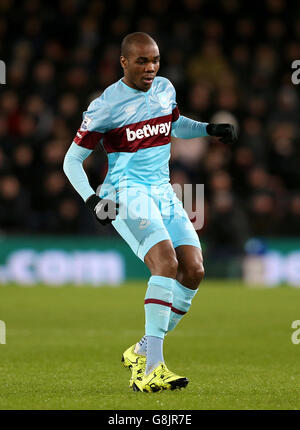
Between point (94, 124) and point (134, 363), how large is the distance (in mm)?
1611

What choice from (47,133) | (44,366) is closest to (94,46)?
(47,133)

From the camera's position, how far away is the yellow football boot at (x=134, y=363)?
566 cm

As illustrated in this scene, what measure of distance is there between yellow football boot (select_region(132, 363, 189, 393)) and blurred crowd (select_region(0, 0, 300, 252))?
9101 millimetres

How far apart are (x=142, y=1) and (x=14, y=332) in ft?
37.9

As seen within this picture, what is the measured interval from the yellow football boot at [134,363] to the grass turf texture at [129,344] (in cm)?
11

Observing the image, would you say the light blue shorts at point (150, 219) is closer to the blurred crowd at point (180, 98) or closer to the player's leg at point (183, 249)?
the player's leg at point (183, 249)

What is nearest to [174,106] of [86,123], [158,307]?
[86,123]

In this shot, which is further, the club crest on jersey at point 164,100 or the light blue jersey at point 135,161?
the club crest on jersey at point 164,100

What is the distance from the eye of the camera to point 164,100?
6.20 m

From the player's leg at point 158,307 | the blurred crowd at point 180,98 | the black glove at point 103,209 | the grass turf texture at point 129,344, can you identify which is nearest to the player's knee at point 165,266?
the player's leg at point 158,307

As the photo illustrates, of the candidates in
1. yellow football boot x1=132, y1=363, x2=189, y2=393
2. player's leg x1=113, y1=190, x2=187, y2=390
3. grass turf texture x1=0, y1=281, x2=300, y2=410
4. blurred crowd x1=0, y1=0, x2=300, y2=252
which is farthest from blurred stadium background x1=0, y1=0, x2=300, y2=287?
yellow football boot x1=132, y1=363, x2=189, y2=393

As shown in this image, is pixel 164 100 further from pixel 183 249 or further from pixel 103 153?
pixel 103 153

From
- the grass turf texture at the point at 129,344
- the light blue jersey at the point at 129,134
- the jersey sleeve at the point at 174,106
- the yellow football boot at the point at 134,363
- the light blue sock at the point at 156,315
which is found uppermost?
the jersey sleeve at the point at 174,106

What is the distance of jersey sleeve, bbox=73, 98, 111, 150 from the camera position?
5.88 m
